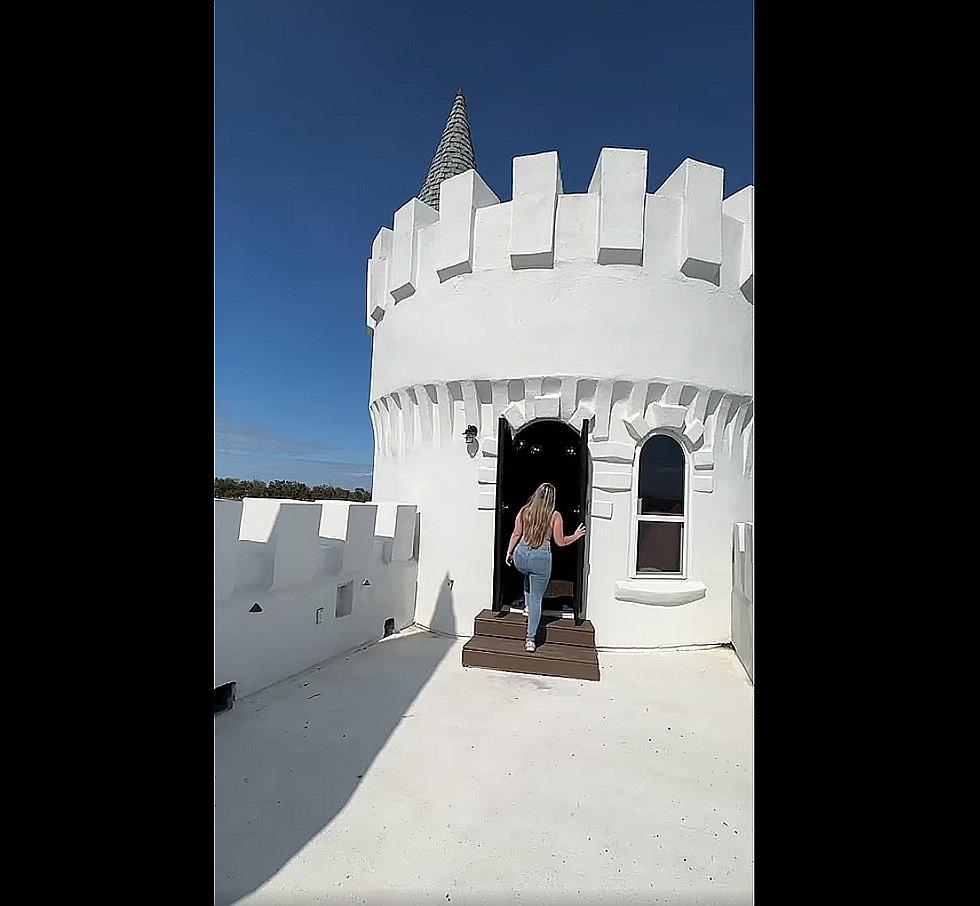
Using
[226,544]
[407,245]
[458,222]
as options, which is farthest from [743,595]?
[407,245]

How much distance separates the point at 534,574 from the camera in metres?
4.98

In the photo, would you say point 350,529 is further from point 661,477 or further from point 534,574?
point 661,477

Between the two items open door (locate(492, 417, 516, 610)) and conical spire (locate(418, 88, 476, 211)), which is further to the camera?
conical spire (locate(418, 88, 476, 211))

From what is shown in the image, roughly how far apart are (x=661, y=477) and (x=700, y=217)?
2.85 meters

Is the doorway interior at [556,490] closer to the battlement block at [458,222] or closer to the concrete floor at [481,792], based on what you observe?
the concrete floor at [481,792]

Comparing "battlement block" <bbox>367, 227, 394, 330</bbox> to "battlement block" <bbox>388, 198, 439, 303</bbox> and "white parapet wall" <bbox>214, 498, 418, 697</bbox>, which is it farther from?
"white parapet wall" <bbox>214, 498, 418, 697</bbox>

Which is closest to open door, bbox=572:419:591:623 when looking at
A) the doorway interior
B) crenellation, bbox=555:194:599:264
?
the doorway interior

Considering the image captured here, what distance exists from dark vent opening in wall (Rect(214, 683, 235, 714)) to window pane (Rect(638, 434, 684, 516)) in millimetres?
4222

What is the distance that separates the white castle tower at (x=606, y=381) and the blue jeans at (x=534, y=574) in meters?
0.67

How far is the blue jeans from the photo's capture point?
4.95m

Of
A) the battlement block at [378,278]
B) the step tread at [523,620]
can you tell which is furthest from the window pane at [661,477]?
the battlement block at [378,278]

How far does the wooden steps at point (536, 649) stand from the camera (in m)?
4.80

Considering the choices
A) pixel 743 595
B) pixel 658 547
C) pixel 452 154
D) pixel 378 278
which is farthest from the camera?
pixel 452 154
